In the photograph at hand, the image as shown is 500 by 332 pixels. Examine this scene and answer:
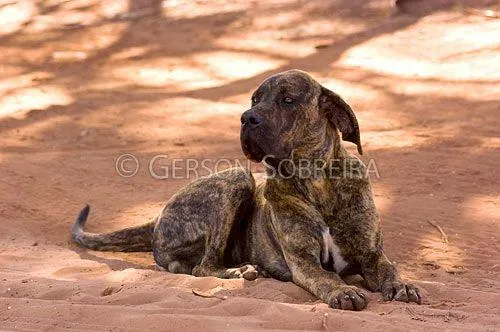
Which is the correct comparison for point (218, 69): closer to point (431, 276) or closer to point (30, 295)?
point (431, 276)

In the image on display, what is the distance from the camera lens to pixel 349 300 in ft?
14.6

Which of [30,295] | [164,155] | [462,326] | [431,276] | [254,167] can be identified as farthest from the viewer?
[164,155]

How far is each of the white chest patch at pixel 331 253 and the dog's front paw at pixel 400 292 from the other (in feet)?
1.45

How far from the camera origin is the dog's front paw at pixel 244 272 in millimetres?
5215

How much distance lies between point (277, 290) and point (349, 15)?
9066 millimetres

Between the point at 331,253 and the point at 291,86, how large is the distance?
3.39 feet

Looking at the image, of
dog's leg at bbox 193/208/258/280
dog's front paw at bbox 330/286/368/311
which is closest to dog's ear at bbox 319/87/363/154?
dog's leg at bbox 193/208/258/280

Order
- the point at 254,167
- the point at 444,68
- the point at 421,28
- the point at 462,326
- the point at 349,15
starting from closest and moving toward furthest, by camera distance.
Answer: the point at 462,326
the point at 254,167
the point at 444,68
the point at 421,28
the point at 349,15

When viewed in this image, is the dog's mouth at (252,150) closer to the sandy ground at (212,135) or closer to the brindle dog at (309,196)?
the brindle dog at (309,196)

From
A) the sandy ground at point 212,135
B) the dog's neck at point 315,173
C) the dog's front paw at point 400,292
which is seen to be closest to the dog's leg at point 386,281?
the dog's front paw at point 400,292

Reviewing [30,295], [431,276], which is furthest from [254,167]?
[30,295]

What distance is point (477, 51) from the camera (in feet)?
36.5

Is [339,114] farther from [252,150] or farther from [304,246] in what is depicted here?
[304,246]

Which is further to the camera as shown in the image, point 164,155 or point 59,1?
point 59,1
